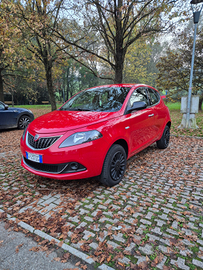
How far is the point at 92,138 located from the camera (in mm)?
2777

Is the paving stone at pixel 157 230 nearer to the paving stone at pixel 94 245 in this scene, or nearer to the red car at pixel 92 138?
the paving stone at pixel 94 245

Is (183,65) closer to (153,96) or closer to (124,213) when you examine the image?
(153,96)

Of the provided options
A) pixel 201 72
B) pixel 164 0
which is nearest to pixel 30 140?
pixel 164 0

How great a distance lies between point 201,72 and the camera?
15562 millimetres

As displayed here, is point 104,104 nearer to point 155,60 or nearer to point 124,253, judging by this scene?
point 124,253

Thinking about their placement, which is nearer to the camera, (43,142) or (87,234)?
(87,234)

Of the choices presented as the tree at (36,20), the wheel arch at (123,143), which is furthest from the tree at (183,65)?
the wheel arch at (123,143)

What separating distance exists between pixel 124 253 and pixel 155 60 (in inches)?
1406

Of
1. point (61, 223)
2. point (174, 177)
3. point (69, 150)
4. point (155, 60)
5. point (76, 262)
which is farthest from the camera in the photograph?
point (155, 60)

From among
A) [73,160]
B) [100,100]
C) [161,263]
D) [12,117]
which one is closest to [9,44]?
[12,117]

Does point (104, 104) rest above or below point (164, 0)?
below

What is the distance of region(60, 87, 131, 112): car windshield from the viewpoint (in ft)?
11.8

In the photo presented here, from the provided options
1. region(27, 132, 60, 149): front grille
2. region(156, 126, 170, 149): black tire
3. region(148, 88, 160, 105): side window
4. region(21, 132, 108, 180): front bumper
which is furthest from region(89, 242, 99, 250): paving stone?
region(156, 126, 170, 149): black tire

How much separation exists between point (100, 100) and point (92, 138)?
53.3 inches
